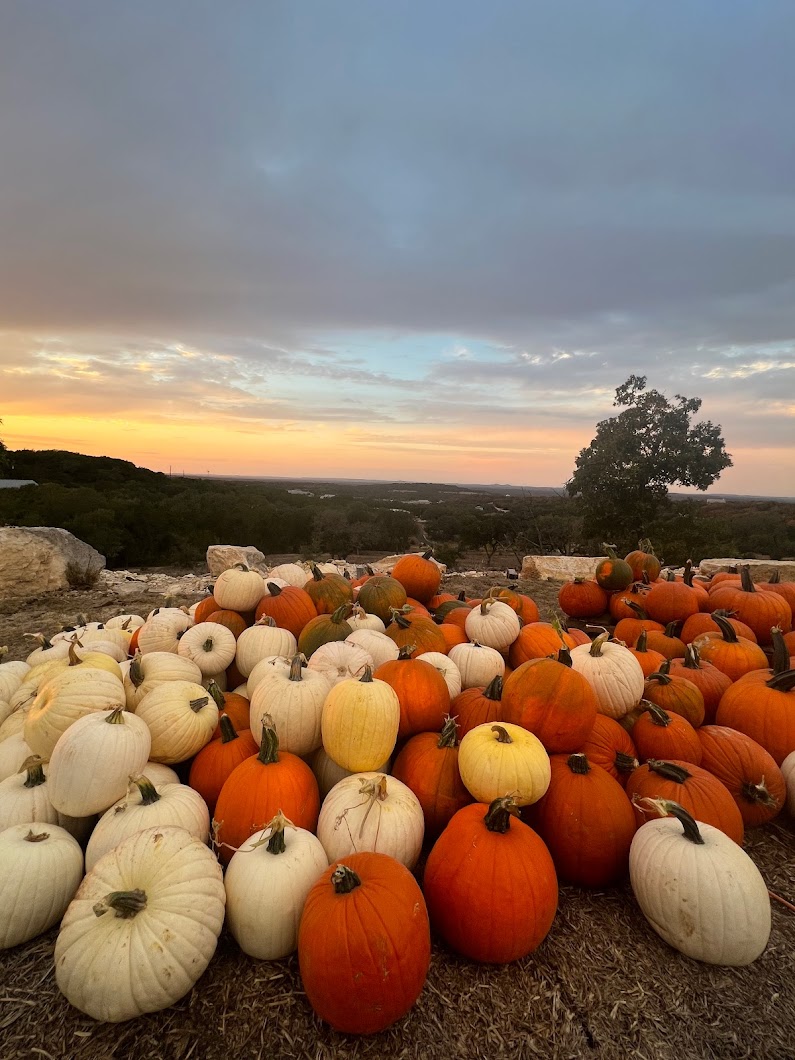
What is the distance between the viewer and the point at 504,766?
2.12 meters

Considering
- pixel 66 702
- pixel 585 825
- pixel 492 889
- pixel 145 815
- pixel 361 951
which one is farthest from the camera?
pixel 66 702

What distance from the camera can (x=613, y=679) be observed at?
9.31 feet

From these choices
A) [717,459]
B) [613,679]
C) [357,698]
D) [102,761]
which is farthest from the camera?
[717,459]

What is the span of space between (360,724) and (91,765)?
104cm

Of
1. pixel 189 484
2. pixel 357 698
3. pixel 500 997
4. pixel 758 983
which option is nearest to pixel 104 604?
pixel 357 698

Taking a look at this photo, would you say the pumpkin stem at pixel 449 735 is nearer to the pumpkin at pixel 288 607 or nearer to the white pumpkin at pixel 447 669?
the white pumpkin at pixel 447 669

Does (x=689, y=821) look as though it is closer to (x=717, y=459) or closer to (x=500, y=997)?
(x=500, y=997)

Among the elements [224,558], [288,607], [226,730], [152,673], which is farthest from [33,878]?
[224,558]

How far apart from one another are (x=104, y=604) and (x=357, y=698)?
6.94m

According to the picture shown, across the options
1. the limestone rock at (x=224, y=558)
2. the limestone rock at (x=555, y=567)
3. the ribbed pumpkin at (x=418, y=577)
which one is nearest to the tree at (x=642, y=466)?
the limestone rock at (x=555, y=567)

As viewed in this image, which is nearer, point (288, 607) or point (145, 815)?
point (145, 815)

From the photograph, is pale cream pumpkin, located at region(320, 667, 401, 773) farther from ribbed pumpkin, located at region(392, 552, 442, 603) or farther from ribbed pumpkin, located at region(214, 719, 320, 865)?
ribbed pumpkin, located at region(392, 552, 442, 603)

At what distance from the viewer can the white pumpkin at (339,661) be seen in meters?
2.78

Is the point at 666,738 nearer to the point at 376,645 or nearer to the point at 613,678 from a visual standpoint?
the point at 613,678
